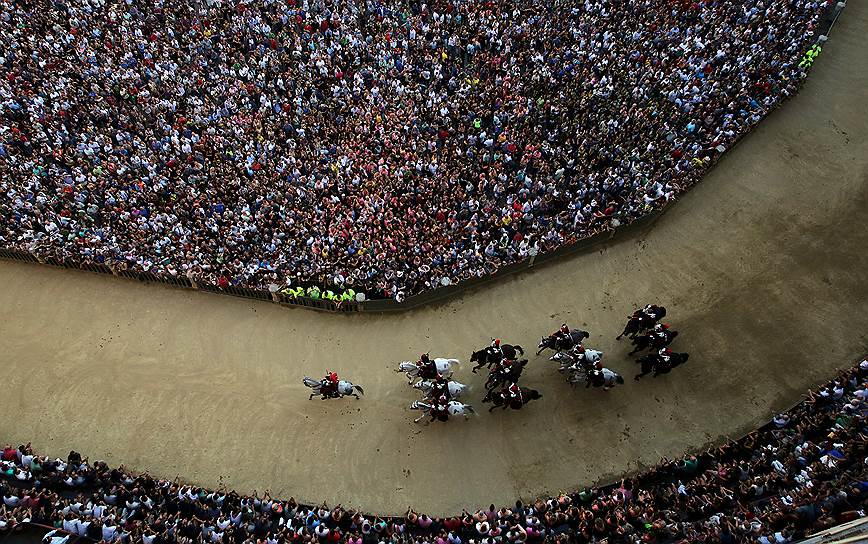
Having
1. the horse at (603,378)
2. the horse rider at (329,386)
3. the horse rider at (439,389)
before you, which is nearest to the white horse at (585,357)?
the horse at (603,378)

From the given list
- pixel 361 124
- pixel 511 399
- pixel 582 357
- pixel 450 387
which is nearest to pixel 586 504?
pixel 511 399

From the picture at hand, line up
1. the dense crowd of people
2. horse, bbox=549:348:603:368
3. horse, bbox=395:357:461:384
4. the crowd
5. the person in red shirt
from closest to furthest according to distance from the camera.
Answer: the dense crowd of people, the person in red shirt, horse, bbox=549:348:603:368, horse, bbox=395:357:461:384, the crowd

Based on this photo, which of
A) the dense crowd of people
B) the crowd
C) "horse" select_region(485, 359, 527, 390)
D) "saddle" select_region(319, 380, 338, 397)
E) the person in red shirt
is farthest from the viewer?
the crowd

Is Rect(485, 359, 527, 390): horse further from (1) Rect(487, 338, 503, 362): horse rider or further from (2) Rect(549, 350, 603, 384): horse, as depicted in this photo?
(2) Rect(549, 350, 603, 384): horse

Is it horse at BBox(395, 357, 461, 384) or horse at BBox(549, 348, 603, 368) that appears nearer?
horse at BBox(549, 348, 603, 368)

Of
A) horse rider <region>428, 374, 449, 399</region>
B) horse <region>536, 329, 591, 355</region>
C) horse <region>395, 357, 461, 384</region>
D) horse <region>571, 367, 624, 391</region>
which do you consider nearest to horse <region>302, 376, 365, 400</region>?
horse <region>395, 357, 461, 384</region>

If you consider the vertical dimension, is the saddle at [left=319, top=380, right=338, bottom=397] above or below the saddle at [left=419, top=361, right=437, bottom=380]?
below

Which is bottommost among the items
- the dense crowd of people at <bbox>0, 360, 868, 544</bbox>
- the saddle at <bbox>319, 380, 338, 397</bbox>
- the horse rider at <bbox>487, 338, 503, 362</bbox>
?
the dense crowd of people at <bbox>0, 360, 868, 544</bbox>

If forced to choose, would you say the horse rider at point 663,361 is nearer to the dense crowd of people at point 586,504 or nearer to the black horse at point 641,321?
the black horse at point 641,321
